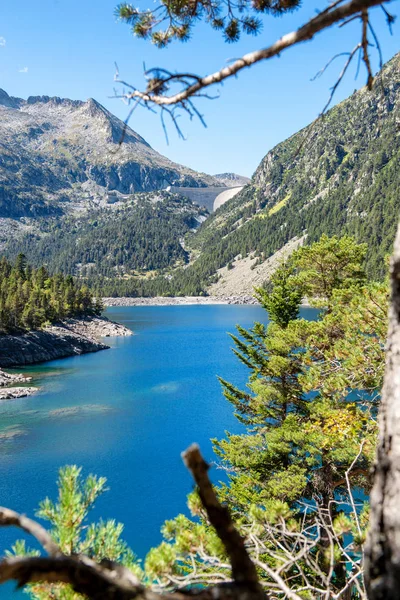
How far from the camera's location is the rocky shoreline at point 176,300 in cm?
17182

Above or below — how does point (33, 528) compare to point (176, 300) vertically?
above

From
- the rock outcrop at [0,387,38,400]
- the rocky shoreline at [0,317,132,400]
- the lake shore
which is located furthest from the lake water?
the lake shore

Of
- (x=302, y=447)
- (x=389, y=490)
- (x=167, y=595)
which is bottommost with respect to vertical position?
(x=302, y=447)

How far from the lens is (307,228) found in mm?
194000

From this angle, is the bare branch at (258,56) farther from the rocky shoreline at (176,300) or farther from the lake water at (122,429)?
the rocky shoreline at (176,300)

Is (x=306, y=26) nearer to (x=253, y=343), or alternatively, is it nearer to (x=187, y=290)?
(x=253, y=343)

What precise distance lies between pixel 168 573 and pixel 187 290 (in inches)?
7666

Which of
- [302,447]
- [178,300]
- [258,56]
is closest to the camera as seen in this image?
[258,56]

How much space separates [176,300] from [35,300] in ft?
391

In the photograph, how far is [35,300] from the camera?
65062 mm

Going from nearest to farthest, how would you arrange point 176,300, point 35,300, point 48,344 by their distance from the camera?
point 48,344 < point 35,300 < point 176,300

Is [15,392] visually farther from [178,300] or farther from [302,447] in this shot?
[178,300]

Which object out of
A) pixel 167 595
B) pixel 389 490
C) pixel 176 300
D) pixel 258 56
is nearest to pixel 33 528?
pixel 167 595

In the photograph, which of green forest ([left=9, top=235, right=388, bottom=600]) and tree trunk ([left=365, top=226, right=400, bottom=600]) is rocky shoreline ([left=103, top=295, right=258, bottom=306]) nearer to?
green forest ([left=9, top=235, right=388, bottom=600])
